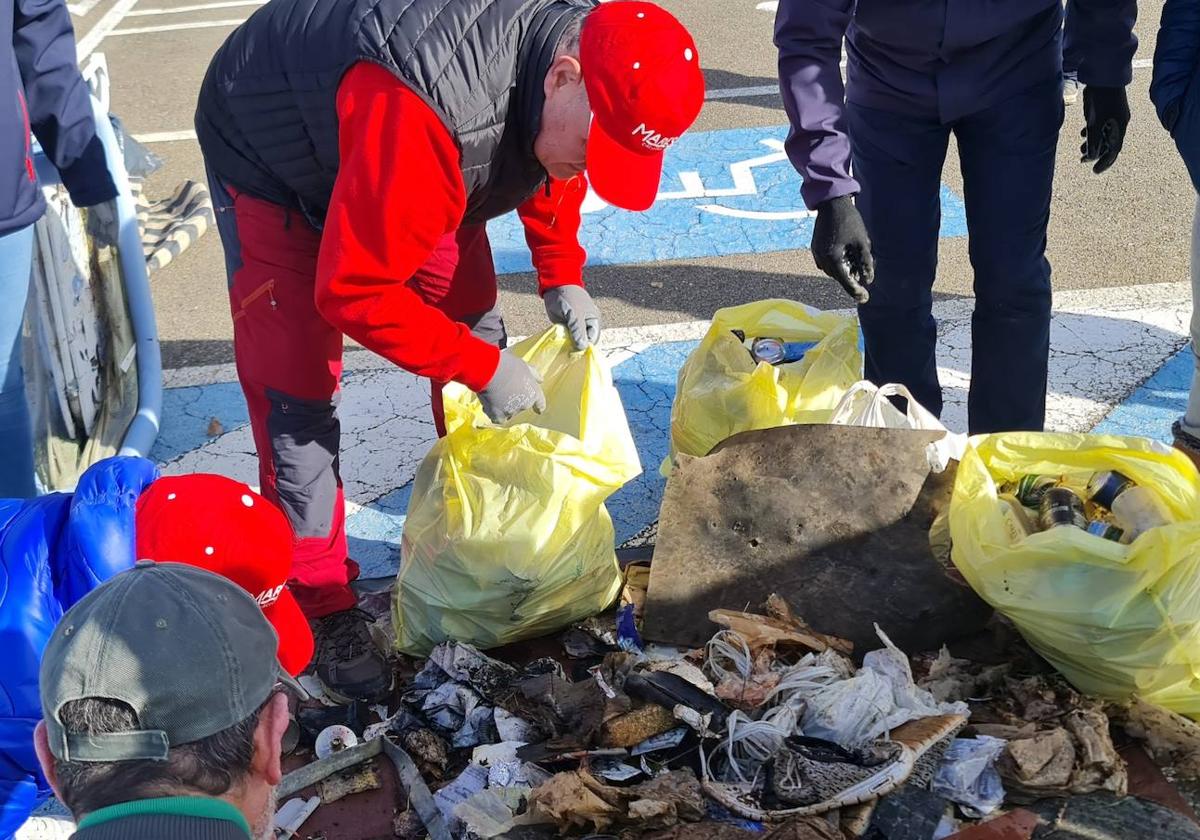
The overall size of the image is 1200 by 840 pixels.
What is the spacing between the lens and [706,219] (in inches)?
214

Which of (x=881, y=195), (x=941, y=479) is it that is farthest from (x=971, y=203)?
(x=941, y=479)

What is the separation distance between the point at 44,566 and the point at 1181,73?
284 centimetres

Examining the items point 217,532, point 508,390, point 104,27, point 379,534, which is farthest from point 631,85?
point 104,27

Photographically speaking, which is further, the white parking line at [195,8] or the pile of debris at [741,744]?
the white parking line at [195,8]

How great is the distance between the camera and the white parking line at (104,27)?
28.4ft

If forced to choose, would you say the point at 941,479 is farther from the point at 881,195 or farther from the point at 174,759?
the point at 174,759

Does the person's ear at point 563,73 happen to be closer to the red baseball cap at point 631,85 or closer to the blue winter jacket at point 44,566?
the red baseball cap at point 631,85

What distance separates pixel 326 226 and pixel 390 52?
35 centimetres

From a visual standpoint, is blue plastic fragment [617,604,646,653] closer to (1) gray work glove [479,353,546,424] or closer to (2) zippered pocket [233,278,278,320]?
(1) gray work glove [479,353,546,424]

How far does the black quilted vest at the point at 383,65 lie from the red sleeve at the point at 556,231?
0.33m

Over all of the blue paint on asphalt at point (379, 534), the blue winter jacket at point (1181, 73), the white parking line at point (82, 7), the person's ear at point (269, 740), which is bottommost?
the white parking line at point (82, 7)

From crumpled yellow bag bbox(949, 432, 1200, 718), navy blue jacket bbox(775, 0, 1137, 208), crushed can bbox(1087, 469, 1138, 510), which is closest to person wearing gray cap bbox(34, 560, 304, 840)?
crumpled yellow bag bbox(949, 432, 1200, 718)

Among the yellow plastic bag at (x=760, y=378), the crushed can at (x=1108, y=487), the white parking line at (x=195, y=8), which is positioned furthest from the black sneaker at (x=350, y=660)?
the white parking line at (x=195, y=8)

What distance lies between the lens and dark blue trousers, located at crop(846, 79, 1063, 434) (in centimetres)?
306
